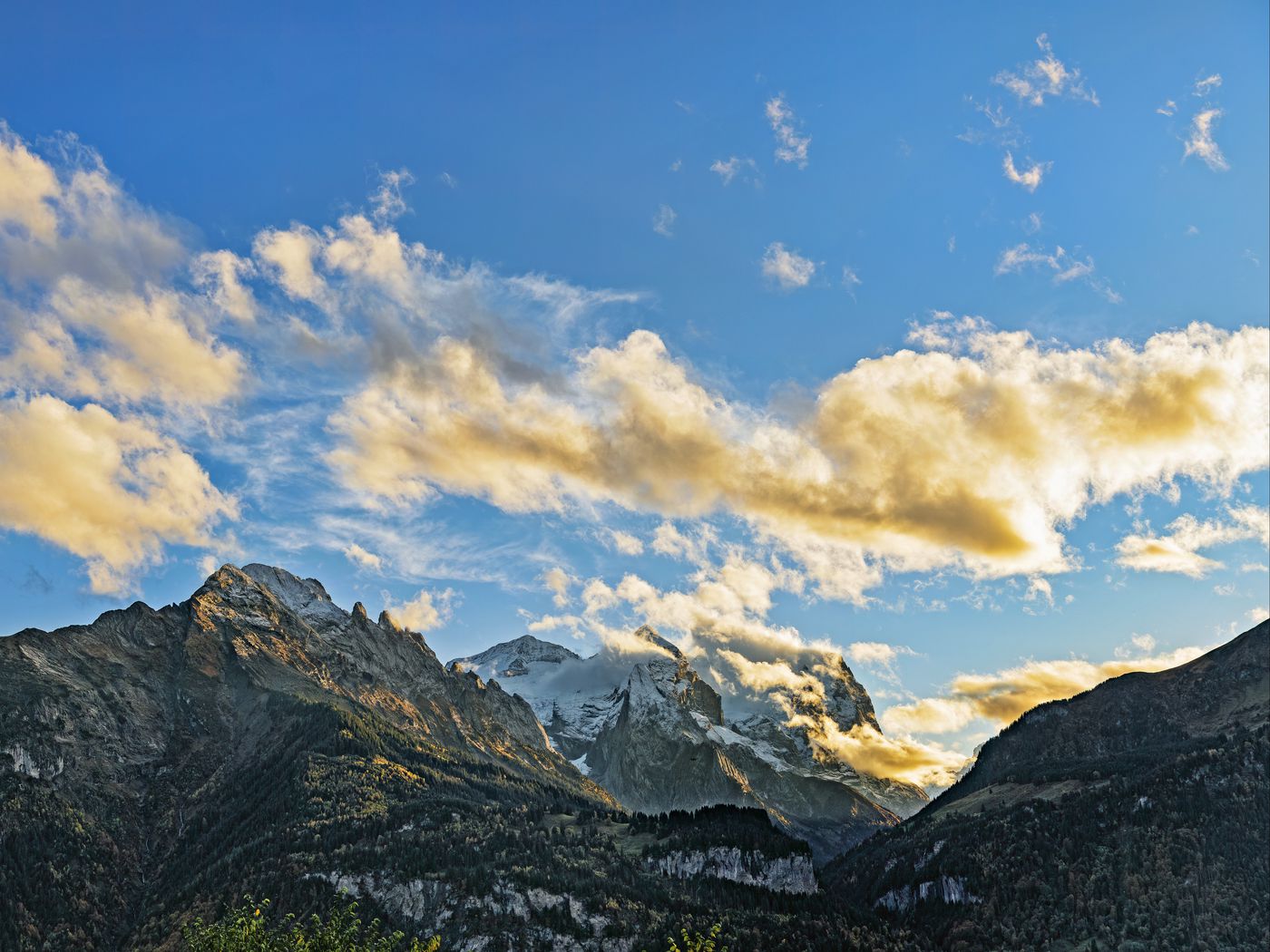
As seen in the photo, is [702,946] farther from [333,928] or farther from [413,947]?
[333,928]

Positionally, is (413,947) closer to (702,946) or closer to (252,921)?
(252,921)

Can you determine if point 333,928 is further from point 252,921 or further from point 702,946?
point 702,946

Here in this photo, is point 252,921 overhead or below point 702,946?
overhead

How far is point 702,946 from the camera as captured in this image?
95562 millimetres

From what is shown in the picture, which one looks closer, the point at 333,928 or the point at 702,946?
the point at 702,946

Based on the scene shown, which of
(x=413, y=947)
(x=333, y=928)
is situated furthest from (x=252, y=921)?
(x=413, y=947)

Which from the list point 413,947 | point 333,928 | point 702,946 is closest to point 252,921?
→ point 333,928

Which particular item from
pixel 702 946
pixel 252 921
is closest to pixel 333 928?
pixel 252 921

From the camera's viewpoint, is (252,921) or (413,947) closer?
(413,947)

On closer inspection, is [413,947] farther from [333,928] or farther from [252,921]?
[252,921]

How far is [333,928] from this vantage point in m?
104

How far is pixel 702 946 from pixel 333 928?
41359mm

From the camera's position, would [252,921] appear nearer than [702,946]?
No

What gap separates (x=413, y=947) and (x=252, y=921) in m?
20.8
